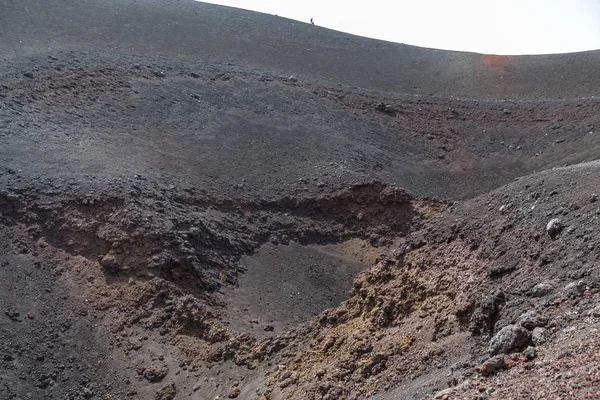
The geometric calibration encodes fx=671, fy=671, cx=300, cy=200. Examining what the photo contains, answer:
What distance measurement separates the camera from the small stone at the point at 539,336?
21.6ft

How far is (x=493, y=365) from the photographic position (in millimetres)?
6539

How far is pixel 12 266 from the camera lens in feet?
46.1

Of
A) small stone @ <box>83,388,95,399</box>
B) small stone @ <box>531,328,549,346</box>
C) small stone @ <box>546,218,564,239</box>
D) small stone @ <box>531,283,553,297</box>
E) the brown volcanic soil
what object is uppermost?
small stone @ <box>546,218,564,239</box>

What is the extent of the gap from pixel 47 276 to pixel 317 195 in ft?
25.5

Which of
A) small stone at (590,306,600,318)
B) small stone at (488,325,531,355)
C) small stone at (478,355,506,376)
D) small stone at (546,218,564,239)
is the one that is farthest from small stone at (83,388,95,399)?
small stone at (590,306,600,318)

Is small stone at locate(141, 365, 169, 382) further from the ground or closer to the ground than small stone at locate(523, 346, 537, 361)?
closer to the ground

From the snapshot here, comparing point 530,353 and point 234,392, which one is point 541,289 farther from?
point 234,392

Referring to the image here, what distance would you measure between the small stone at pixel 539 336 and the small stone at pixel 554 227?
2.72 m

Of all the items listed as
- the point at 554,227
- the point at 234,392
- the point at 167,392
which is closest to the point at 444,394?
the point at 554,227

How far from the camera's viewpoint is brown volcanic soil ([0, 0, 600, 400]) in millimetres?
8453

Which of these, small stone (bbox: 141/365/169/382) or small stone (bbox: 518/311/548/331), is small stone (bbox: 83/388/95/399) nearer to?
small stone (bbox: 141/365/169/382)

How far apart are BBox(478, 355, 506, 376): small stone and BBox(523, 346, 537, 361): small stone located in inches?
8.9

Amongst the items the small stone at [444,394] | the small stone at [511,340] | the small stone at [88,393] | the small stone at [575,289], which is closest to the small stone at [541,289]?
the small stone at [575,289]

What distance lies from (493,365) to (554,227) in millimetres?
3294
